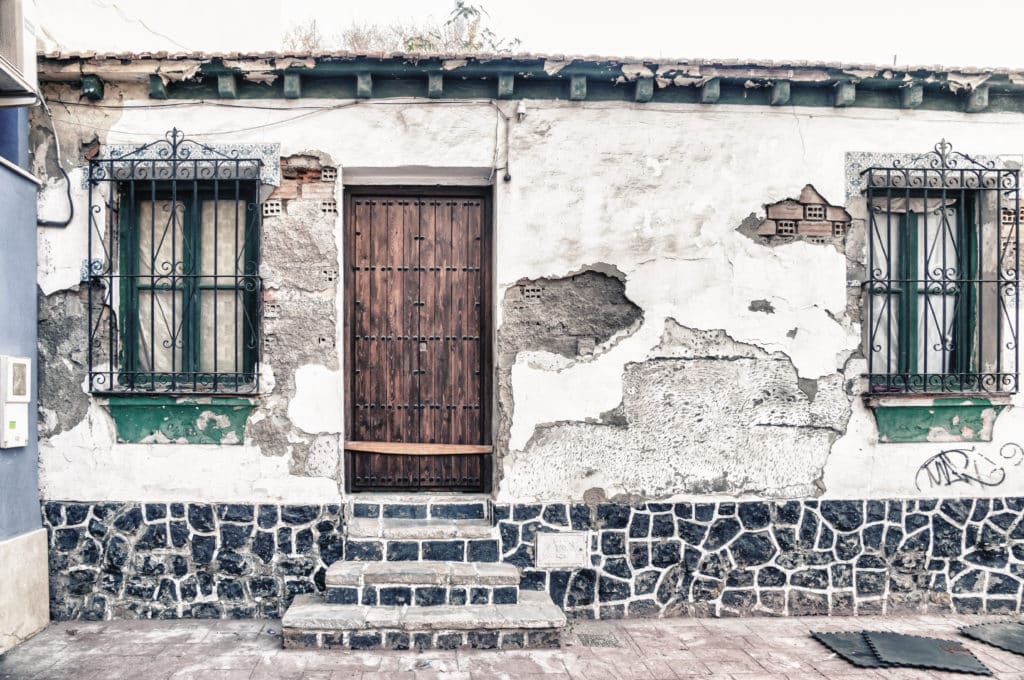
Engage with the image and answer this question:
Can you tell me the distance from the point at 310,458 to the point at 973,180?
17.4ft

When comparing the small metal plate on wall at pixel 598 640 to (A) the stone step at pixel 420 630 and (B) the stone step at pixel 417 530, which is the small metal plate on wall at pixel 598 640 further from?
(B) the stone step at pixel 417 530

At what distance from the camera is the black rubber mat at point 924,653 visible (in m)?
4.58

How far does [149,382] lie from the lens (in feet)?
18.2

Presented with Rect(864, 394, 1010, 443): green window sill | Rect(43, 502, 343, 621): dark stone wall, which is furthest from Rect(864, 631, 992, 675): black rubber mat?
Rect(43, 502, 343, 621): dark stone wall

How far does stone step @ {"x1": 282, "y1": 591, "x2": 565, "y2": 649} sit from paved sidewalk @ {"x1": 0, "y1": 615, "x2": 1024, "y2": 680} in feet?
0.22

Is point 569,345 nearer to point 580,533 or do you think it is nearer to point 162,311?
point 580,533

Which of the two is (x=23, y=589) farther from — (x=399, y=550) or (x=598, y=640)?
(x=598, y=640)

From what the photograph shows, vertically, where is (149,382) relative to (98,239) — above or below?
below

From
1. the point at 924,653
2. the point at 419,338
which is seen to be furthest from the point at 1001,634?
the point at 419,338

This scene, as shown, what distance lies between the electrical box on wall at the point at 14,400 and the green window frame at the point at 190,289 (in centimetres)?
60

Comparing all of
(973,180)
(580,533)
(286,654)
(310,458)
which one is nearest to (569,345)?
(580,533)

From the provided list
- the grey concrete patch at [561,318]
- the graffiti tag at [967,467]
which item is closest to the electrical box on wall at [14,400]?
the grey concrete patch at [561,318]

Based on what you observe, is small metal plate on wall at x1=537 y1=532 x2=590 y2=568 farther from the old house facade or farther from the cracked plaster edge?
the cracked plaster edge

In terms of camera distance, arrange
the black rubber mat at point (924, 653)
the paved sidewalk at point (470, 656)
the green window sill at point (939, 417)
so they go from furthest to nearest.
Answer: the green window sill at point (939, 417) → the black rubber mat at point (924, 653) → the paved sidewalk at point (470, 656)
